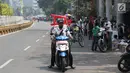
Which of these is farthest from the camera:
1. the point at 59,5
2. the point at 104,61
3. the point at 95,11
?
the point at 59,5

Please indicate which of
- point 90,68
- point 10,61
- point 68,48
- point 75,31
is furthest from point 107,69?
point 75,31

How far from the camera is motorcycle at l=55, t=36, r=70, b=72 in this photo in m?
11.4

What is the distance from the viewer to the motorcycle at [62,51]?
37.3 ft

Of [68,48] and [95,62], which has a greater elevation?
[68,48]

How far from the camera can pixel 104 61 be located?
14430mm

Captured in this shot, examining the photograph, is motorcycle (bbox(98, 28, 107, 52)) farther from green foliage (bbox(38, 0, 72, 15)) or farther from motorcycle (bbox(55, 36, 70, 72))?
green foliage (bbox(38, 0, 72, 15))

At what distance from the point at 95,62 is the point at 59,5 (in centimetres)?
9328

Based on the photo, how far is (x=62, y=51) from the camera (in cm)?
1143

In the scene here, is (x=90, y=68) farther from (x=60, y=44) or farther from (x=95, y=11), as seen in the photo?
(x=95, y=11)

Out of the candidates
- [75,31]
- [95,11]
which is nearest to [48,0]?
[95,11]

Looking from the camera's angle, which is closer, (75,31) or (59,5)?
(75,31)

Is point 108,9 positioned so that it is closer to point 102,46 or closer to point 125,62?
point 102,46

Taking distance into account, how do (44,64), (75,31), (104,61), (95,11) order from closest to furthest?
1. (44,64)
2. (104,61)
3. (75,31)
4. (95,11)

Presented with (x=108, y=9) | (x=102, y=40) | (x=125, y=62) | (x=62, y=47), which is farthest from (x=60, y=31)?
(x=108, y=9)
